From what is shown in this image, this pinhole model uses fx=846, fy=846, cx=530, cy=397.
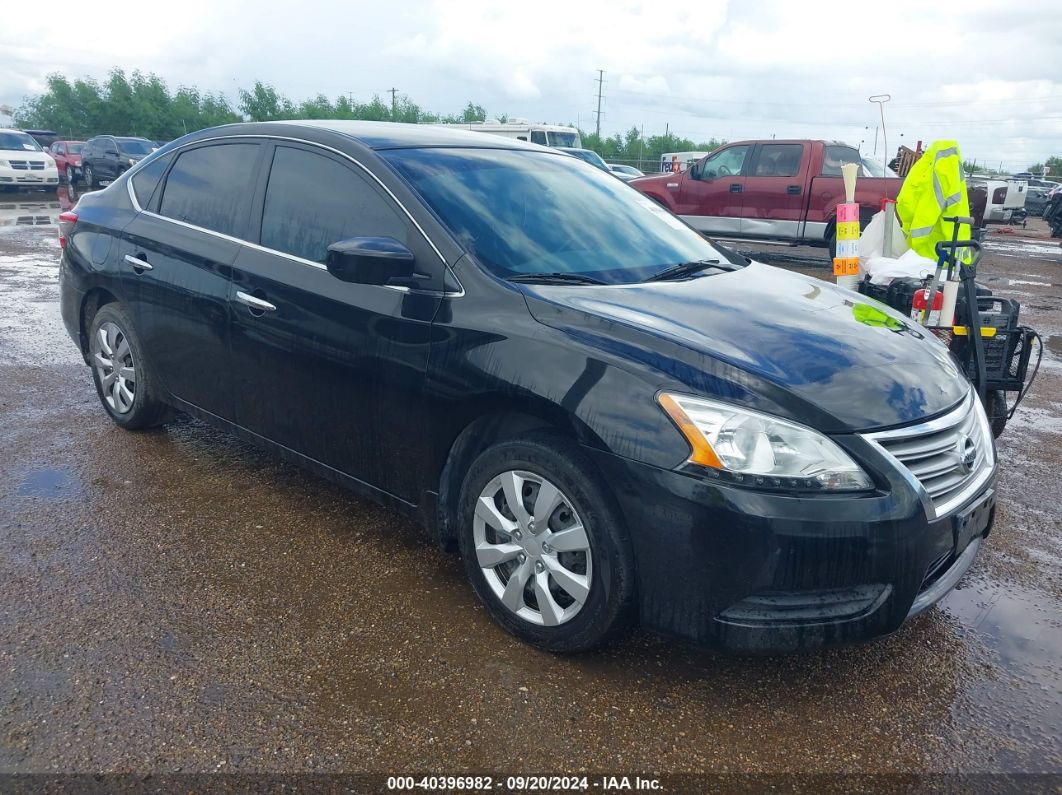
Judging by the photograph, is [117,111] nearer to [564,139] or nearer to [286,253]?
[564,139]

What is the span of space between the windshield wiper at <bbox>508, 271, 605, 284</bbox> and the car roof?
93 cm

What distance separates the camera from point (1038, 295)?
11344 mm

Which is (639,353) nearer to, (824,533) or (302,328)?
(824,533)

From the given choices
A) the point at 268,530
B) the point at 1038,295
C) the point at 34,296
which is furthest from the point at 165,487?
the point at 1038,295

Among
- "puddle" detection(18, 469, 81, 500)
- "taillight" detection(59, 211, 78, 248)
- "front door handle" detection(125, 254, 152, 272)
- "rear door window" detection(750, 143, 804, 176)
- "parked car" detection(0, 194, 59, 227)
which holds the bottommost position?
"puddle" detection(18, 469, 81, 500)

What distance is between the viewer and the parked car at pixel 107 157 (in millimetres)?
26234

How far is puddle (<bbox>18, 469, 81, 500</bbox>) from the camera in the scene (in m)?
3.97

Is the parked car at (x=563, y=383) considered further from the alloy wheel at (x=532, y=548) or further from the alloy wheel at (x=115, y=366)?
the alloy wheel at (x=115, y=366)

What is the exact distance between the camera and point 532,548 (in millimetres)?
2740

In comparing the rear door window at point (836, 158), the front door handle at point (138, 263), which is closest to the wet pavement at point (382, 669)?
the front door handle at point (138, 263)

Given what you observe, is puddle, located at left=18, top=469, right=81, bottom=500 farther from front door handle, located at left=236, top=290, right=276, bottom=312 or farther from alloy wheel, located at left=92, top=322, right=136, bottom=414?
front door handle, located at left=236, top=290, right=276, bottom=312

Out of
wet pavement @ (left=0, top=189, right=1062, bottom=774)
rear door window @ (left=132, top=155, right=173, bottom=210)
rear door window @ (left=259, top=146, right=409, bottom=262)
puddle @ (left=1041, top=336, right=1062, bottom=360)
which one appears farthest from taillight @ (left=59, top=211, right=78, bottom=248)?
puddle @ (left=1041, top=336, right=1062, bottom=360)

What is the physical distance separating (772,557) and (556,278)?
129cm

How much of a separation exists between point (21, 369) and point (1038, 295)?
11.8m
